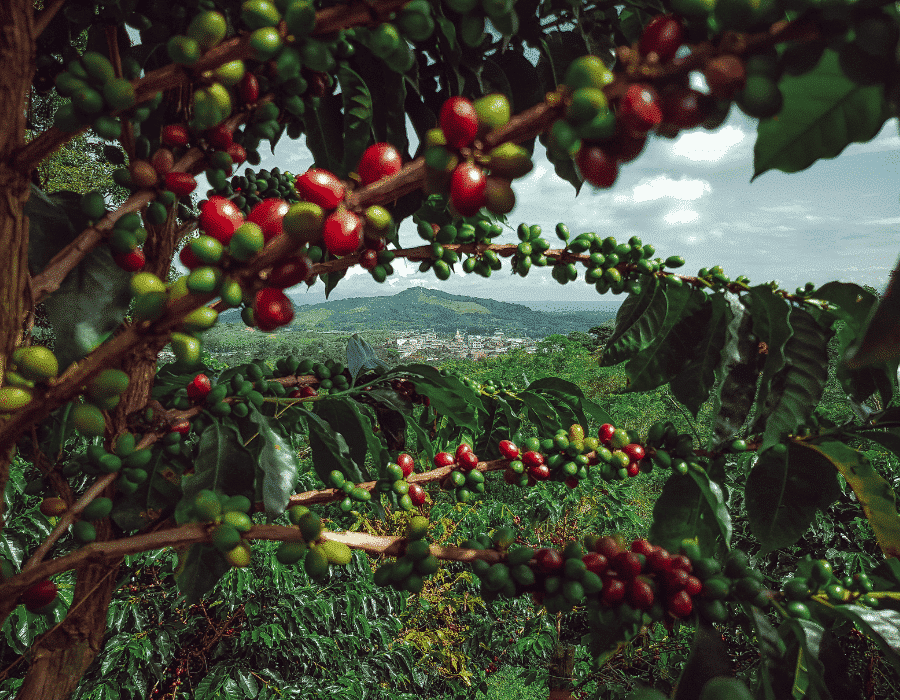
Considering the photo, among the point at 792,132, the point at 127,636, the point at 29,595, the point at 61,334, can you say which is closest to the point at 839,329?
the point at 792,132

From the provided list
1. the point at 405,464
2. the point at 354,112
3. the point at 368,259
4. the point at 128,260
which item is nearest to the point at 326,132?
the point at 354,112

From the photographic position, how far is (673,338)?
0.90 m

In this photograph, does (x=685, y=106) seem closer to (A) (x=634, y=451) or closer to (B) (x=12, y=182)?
(B) (x=12, y=182)

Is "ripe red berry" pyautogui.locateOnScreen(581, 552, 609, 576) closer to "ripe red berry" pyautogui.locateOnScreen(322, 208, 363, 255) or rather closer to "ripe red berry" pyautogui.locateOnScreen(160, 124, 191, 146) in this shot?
"ripe red berry" pyautogui.locateOnScreen(322, 208, 363, 255)

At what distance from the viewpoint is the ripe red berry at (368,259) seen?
0.79 m

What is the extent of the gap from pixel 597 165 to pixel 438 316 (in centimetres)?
4596

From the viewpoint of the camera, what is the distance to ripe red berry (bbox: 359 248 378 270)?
2.59 ft

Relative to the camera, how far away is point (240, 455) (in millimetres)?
659

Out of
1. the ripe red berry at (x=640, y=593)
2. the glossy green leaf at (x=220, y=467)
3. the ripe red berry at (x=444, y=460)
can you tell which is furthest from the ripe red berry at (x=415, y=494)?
the ripe red berry at (x=640, y=593)

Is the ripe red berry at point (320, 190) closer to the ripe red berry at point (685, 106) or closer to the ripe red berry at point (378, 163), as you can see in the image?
the ripe red berry at point (378, 163)

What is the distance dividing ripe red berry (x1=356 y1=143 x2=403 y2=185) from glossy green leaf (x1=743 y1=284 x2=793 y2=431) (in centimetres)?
65

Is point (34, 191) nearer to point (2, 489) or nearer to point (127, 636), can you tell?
point (2, 489)

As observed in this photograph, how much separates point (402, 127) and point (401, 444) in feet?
2.36

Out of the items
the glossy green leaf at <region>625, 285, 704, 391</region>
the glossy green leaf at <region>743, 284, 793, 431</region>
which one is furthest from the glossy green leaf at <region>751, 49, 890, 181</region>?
the glossy green leaf at <region>625, 285, 704, 391</region>
